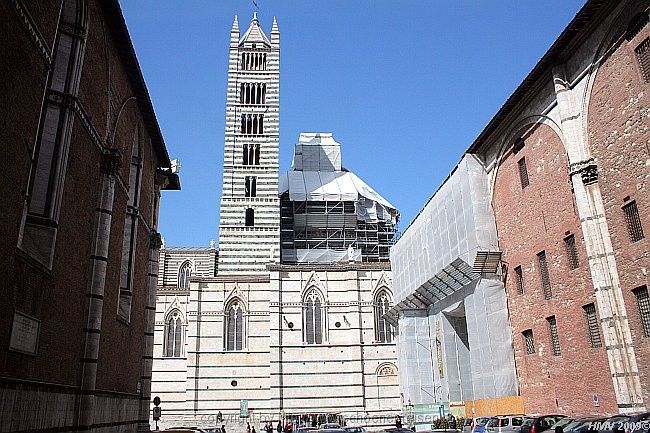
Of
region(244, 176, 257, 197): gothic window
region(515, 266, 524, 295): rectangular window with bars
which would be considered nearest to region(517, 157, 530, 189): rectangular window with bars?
region(515, 266, 524, 295): rectangular window with bars

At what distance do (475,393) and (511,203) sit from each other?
9312 mm

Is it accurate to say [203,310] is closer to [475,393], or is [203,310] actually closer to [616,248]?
[475,393]

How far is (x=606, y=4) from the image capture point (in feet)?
60.8

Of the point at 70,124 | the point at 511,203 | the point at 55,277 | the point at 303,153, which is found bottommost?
the point at 55,277

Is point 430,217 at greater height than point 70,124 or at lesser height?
greater

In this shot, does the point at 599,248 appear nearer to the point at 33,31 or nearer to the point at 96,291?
the point at 96,291

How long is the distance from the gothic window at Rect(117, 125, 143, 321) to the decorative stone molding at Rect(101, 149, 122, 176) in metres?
4.08

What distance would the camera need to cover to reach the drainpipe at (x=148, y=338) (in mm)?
24266

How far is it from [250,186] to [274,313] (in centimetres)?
1315

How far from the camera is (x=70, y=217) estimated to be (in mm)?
14398

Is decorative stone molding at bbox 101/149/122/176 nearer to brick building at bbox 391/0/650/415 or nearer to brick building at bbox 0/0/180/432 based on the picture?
brick building at bbox 0/0/180/432

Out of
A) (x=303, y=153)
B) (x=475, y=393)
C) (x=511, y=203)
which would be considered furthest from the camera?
(x=303, y=153)

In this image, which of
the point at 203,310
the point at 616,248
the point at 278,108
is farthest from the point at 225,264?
the point at 616,248

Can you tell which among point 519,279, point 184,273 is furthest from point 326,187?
point 519,279
